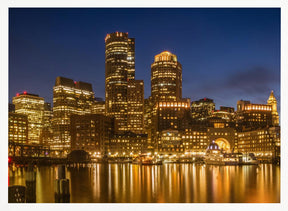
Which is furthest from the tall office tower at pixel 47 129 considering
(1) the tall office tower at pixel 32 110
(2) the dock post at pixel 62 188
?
(2) the dock post at pixel 62 188

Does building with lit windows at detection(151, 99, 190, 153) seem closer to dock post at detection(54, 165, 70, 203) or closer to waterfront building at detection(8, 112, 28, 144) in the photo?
waterfront building at detection(8, 112, 28, 144)

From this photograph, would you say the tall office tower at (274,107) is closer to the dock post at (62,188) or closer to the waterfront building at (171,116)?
the waterfront building at (171,116)

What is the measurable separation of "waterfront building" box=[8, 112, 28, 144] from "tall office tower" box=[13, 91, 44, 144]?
85.6 feet

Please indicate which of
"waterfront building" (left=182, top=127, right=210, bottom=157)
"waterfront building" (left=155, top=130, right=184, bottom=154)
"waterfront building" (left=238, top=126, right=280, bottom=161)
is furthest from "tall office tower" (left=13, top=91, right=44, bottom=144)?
"waterfront building" (left=238, top=126, right=280, bottom=161)

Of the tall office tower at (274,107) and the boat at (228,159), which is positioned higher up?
the tall office tower at (274,107)

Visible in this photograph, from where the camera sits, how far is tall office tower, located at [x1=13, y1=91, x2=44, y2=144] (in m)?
132

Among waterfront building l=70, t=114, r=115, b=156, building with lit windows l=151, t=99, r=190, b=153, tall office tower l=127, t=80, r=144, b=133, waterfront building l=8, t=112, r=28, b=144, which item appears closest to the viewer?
building with lit windows l=151, t=99, r=190, b=153

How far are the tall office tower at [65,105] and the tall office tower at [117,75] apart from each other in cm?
1375

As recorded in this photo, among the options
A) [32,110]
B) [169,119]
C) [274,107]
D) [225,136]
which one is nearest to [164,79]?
[169,119]

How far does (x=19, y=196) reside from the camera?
1628cm

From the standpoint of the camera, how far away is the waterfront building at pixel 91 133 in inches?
3880

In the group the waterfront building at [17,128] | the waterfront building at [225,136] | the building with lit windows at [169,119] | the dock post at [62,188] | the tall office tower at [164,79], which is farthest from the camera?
the tall office tower at [164,79]
